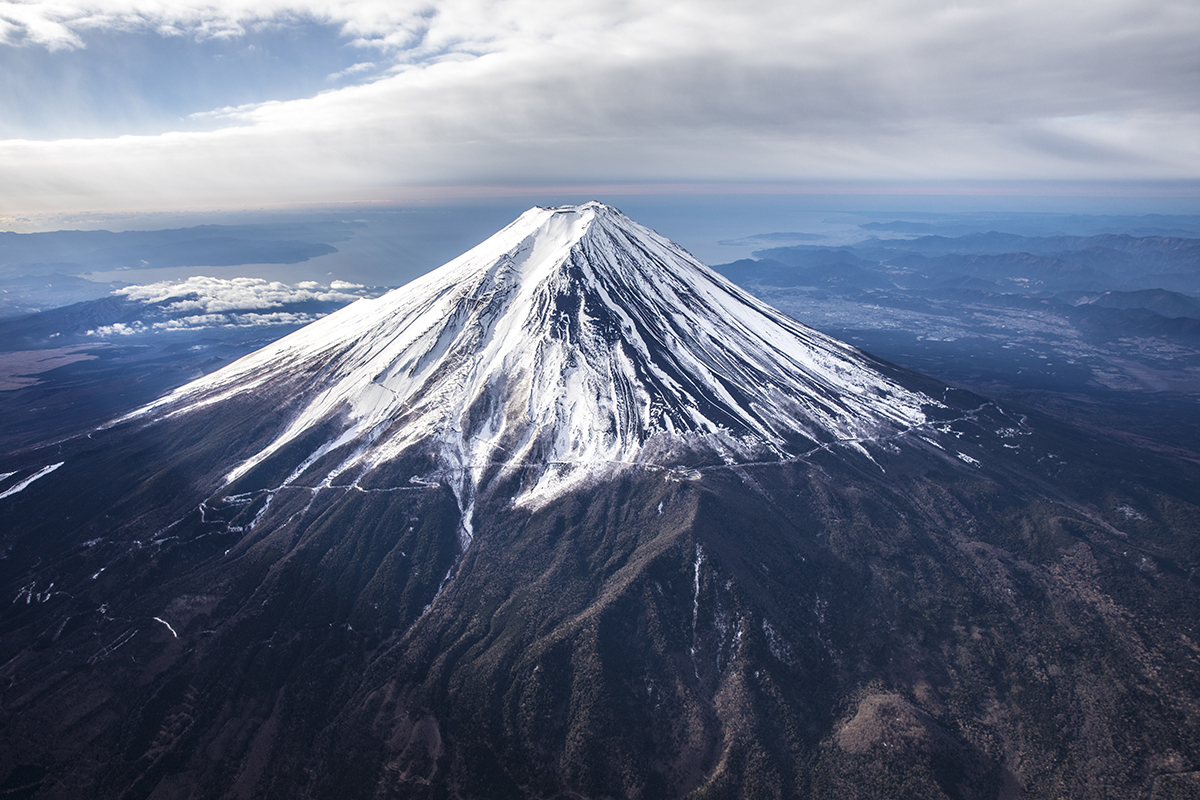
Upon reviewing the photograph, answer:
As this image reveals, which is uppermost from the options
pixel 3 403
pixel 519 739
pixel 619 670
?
pixel 619 670

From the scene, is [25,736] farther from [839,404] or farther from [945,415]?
[945,415]

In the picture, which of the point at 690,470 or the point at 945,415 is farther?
the point at 945,415

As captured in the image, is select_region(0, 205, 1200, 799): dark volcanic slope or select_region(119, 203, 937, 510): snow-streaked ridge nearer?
select_region(0, 205, 1200, 799): dark volcanic slope

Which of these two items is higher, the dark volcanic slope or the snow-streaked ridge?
the snow-streaked ridge

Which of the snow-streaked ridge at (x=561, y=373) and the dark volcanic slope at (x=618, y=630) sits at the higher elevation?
the snow-streaked ridge at (x=561, y=373)

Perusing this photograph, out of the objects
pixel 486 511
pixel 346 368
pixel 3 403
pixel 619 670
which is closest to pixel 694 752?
pixel 619 670
